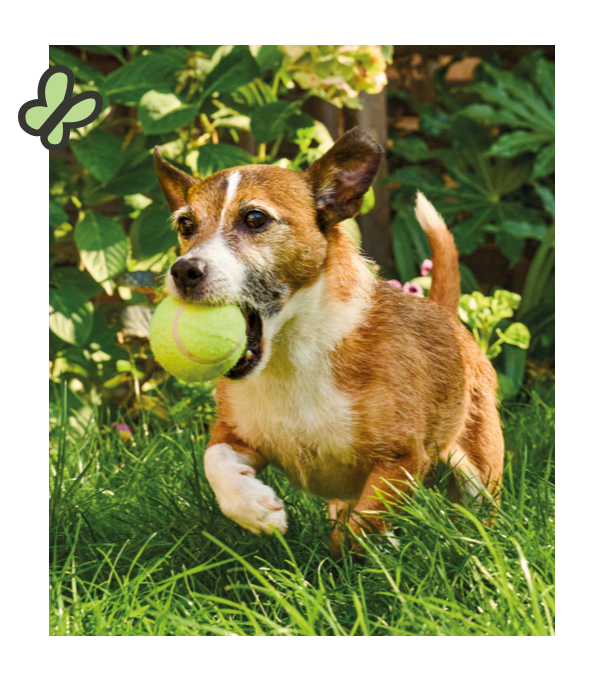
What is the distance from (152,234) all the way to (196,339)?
4.57 feet

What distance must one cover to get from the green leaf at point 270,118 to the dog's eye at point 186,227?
3.22 feet

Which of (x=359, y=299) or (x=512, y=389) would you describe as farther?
(x=512, y=389)

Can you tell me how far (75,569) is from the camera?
1.67 meters

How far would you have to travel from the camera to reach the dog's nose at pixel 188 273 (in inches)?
51.9

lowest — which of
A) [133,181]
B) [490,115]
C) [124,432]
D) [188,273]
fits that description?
[124,432]

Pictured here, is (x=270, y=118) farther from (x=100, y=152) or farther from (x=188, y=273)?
(x=188, y=273)

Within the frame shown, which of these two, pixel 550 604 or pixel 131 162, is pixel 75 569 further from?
pixel 131 162

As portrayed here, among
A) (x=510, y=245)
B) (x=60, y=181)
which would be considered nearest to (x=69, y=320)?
(x=60, y=181)

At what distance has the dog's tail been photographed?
2.01 meters

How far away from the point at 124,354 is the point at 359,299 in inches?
56.2

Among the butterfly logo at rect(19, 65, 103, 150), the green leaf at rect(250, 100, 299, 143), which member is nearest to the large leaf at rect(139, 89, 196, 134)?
the green leaf at rect(250, 100, 299, 143)

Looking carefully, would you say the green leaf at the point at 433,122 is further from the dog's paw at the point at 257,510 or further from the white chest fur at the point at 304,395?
the dog's paw at the point at 257,510

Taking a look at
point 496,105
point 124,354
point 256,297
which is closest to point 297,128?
point 124,354

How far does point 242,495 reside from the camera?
1403mm
